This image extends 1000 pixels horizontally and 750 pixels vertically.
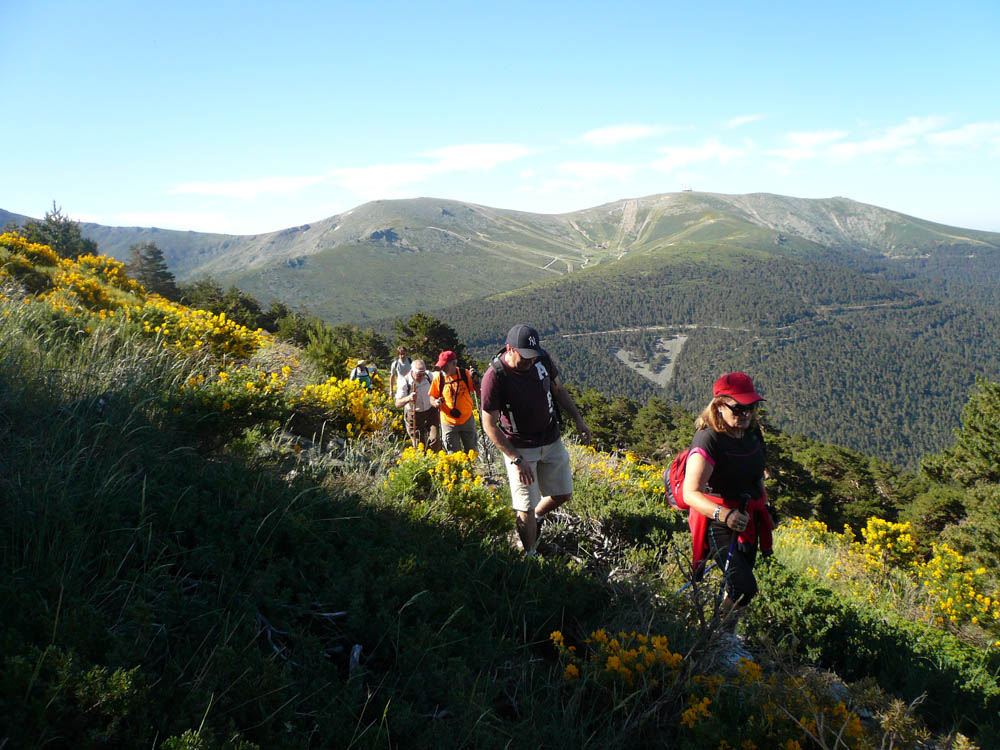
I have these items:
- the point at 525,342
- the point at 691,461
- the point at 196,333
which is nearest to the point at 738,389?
the point at 691,461

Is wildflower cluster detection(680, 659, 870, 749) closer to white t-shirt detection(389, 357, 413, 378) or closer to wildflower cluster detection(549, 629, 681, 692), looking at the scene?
wildflower cluster detection(549, 629, 681, 692)

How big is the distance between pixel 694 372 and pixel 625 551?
190 meters

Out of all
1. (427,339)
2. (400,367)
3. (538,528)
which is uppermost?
(400,367)

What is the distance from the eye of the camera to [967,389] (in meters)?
167

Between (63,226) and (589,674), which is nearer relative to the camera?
(589,674)

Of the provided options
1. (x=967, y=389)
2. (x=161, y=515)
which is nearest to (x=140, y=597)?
(x=161, y=515)

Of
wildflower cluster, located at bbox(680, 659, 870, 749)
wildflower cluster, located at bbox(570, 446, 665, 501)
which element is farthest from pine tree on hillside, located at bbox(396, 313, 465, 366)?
wildflower cluster, located at bbox(680, 659, 870, 749)

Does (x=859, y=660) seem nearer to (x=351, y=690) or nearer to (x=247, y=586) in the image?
(x=351, y=690)

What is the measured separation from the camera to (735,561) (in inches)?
122

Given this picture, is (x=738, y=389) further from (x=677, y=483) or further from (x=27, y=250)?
(x=27, y=250)

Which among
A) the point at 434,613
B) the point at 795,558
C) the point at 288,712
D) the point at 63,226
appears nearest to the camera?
the point at 288,712

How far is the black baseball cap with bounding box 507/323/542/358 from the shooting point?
3730 millimetres

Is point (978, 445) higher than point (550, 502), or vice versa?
point (550, 502)

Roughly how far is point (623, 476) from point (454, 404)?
6.77 ft
